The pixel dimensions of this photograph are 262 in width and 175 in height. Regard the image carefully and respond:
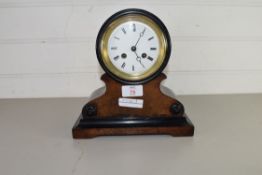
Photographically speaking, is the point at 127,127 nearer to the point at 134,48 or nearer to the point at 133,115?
the point at 133,115

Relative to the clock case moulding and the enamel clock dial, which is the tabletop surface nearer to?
the clock case moulding

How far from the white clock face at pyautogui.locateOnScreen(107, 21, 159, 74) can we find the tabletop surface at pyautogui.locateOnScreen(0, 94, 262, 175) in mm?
251

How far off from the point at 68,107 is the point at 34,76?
26cm

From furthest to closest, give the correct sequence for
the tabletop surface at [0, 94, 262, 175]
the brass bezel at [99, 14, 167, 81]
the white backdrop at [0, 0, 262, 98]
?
the white backdrop at [0, 0, 262, 98]
the brass bezel at [99, 14, 167, 81]
the tabletop surface at [0, 94, 262, 175]

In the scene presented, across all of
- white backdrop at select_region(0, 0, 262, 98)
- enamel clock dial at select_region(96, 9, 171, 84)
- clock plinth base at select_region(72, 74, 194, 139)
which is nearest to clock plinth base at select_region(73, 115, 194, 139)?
clock plinth base at select_region(72, 74, 194, 139)

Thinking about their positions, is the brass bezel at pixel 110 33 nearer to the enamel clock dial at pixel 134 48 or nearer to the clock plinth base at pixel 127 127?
the enamel clock dial at pixel 134 48

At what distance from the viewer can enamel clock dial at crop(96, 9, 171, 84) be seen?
0.96 metres

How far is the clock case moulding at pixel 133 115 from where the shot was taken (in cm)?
100

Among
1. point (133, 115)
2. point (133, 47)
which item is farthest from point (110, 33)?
point (133, 115)

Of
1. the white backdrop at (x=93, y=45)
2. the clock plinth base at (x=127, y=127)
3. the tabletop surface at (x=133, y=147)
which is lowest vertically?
the tabletop surface at (x=133, y=147)

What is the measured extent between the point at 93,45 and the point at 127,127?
21.2 inches

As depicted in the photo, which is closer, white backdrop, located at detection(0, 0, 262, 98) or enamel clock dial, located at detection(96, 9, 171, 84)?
enamel clock dial, located at detection(96, 9, 171, 84)

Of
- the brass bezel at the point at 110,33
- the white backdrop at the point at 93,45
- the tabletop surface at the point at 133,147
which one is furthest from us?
the white backdrop at the point at 93,45

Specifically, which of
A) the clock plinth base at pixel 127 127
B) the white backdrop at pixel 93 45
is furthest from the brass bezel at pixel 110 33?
the white backdrop at pixel 93 45
